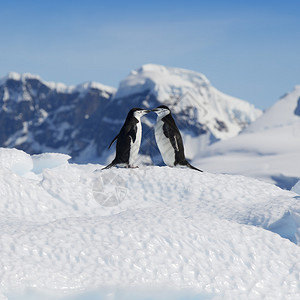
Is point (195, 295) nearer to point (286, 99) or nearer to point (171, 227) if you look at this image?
point (171, 227)

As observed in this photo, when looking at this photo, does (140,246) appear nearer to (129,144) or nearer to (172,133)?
(129,144)

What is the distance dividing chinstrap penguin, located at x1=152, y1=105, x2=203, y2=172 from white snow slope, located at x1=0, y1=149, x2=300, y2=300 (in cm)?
198

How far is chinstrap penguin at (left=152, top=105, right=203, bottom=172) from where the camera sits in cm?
1023

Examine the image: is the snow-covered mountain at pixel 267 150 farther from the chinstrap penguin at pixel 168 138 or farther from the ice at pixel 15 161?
the ice at pixel 15 161

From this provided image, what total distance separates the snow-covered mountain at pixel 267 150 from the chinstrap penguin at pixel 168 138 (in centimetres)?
11062

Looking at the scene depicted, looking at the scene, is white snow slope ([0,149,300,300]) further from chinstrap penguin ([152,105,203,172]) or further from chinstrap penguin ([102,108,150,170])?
chinstrap penguin ([152,105,203,172])

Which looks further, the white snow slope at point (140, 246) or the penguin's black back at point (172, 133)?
the penguin's black back at point (172, 133)

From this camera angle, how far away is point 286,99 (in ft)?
606

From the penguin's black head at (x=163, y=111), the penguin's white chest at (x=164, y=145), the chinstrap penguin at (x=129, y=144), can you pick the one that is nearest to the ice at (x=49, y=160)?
the chinstrap penguin at (x=129, y=144)

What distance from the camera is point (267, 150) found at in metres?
150

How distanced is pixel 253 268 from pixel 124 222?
1.51 metres

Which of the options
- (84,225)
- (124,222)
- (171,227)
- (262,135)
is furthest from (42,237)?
(262,135)

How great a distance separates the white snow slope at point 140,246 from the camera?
17.6ft

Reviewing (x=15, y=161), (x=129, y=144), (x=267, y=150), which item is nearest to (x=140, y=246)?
(x=129, y=144)
